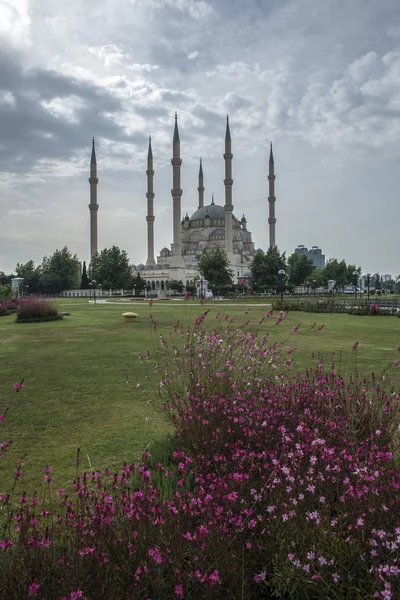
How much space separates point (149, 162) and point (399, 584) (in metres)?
95.6

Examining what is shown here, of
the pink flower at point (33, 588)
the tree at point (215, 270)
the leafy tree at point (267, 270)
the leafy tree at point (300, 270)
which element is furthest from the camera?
the leafy tree at point (300, 270)

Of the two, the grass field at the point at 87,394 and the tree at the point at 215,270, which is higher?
the tree at the point at 215,270

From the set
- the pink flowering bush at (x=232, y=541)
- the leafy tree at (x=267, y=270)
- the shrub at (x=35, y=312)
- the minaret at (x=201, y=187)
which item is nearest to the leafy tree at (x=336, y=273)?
the leafy tree at (x=267, y=270)

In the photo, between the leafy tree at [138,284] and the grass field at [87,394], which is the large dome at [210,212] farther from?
the grass field at [87,394]

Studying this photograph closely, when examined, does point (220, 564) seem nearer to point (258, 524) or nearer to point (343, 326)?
point (258, 524)

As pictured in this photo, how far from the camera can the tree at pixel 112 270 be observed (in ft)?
244

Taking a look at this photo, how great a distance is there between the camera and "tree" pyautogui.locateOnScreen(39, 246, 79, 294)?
261 ft

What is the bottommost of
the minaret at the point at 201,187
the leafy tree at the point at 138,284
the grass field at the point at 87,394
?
the grass field at the point at 87,394

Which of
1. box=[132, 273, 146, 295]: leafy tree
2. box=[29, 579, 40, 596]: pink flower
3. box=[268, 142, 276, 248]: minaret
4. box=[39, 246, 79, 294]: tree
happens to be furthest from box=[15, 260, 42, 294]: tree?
box=[29, 579, 40, 596]: pink flower

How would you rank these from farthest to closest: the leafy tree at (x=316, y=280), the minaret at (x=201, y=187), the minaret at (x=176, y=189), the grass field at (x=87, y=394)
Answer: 1. the minaret at (x=201, y=187)
2. the leafy tree at (x=316, y=280)
3. the minaret at (x=176, y=189)
4. the grass field at (x=87, y=394)

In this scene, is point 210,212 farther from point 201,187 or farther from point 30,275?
point 30,275

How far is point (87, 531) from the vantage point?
243 cm

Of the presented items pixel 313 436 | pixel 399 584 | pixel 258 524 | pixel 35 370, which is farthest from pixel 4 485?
pixel 35 370

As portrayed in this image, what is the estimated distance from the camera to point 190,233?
364 feet
